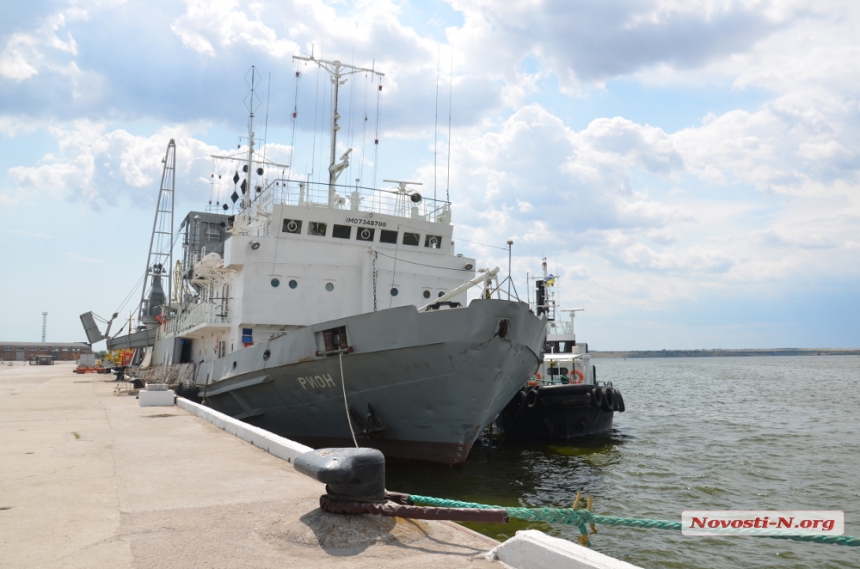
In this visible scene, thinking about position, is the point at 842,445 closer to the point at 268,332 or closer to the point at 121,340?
the point at 268,332

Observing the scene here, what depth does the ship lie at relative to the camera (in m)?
11.1

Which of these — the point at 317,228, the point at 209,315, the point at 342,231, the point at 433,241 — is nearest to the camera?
the point at 317,228

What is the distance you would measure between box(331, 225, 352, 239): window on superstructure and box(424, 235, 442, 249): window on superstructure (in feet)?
6.60

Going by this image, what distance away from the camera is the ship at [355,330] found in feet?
36.3

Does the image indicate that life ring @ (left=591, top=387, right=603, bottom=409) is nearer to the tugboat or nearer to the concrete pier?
the tugboat

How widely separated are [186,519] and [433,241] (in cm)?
1194

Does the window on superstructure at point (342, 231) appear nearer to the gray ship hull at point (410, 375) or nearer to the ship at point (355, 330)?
the ship at point (355, 330)

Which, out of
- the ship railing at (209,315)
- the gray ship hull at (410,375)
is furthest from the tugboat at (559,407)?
the ship railing at (209,315)

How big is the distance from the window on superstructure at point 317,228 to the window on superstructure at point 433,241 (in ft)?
8.54

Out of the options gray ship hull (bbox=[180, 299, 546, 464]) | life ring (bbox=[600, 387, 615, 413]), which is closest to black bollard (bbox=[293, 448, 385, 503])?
gray ship hull (bbox=[180, 299, 546, 464])

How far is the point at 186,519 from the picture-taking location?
16.6ft

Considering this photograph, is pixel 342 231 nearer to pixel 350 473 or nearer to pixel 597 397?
pixel 597 397

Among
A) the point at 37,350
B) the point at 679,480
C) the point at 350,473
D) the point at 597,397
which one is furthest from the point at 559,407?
the point at 37,350

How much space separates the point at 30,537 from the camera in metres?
4.61
